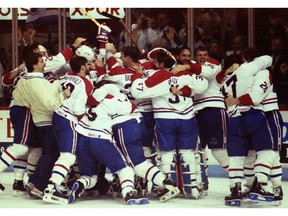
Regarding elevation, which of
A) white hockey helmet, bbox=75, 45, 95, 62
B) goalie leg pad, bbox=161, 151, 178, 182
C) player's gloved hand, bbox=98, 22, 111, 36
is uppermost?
player's gloved hand, bbox=98, 22, 111, 36

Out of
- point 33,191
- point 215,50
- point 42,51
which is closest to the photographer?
point 33,191

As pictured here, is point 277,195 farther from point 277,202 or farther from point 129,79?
point 129,79

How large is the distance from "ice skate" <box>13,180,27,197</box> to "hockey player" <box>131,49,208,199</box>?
1.00 m

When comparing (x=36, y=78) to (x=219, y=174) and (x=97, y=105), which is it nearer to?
(x=97, y=105)

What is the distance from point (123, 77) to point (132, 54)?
17 cm

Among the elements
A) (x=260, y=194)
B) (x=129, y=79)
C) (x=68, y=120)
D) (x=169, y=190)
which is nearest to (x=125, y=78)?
(x=129, y=79)

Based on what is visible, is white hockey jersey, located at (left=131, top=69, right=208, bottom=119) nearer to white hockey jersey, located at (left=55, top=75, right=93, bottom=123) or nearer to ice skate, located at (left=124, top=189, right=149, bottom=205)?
white hockey jersey, located at (left=55, top=75, right=93, bottom=123)

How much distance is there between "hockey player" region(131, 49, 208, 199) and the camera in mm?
7066

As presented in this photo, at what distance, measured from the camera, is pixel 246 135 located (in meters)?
6.90

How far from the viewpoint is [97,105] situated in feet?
23.0

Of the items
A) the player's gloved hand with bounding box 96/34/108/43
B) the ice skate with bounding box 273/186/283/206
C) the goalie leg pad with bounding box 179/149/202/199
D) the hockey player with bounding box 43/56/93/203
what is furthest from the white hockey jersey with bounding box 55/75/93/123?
the ice skate with bounding box 273/186/283/206

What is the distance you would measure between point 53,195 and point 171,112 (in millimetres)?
940

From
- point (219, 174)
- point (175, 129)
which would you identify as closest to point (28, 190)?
point (175, 129)

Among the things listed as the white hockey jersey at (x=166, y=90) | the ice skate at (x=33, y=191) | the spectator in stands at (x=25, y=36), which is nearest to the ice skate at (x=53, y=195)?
the ice skate at (x=33, y=191)
